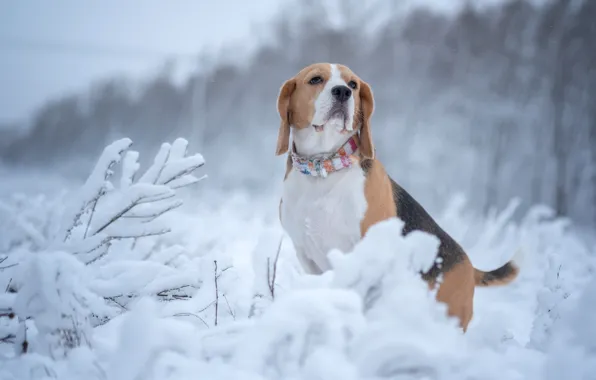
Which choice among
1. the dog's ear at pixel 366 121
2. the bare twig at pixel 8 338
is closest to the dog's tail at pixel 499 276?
the dog's ear at pixel 366 121

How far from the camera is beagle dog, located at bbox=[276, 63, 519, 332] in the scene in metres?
1.66

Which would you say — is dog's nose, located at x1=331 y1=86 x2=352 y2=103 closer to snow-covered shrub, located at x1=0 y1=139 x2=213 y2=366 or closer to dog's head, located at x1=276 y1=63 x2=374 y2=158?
dog's head, located at x1=276 y1=63 x2=374 y2=158

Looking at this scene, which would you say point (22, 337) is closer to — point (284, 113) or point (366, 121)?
point (284, 113)

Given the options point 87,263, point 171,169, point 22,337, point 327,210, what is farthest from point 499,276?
point 22,337

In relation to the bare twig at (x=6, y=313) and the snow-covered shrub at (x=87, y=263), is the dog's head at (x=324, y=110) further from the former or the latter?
the bare twig at (x=6, y=313)

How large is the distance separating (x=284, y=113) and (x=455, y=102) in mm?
2599

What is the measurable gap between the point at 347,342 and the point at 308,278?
0.44ft

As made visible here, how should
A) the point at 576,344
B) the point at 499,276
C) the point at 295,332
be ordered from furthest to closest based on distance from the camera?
the point at 499,276 < the point at 576,344 < the point at 295,332

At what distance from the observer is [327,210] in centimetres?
167

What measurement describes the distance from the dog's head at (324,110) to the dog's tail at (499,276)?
73cm

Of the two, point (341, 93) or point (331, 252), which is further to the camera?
point (341, 93)

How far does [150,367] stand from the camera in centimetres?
76

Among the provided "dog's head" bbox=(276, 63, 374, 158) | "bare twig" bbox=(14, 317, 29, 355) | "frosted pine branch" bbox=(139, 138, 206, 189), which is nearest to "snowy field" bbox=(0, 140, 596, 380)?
"bare twig" bbox=(14, 317, 29, 355)

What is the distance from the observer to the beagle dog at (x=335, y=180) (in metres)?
1.66
